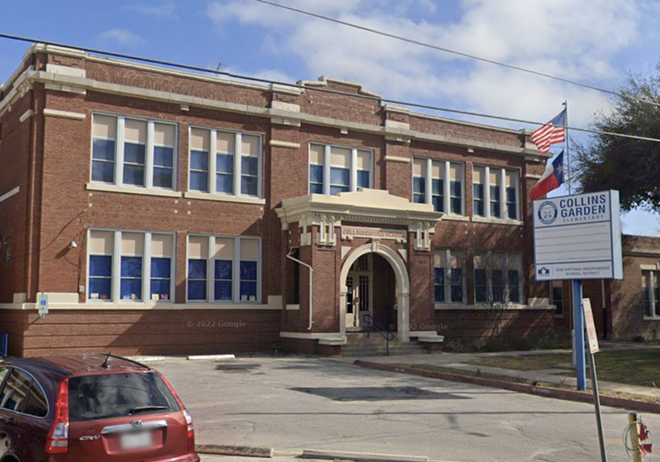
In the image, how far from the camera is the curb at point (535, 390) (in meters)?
14.3

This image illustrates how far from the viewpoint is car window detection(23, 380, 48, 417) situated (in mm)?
6516

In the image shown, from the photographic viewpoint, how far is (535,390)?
1638 centimetres

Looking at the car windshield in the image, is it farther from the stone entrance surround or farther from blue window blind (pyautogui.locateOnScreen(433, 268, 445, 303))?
blue window blind (pyautogui.locateOnScreen(433, 268, 445, 303))

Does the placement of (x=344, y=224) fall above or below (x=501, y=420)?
above

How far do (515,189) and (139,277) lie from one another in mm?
18936

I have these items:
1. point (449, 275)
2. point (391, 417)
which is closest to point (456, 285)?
point (449, 275)

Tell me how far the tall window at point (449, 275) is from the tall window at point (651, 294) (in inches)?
543

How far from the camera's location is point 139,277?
24.3 m

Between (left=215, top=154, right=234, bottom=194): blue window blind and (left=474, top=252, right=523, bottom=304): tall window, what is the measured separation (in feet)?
40.0

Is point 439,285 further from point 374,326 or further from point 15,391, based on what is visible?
point 15,391

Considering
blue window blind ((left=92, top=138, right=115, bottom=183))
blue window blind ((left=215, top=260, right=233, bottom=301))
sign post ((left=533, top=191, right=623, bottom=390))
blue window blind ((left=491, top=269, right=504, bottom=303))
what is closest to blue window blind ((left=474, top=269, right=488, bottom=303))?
blue window blind ((left=491, top=269, right=504, bottom=303))

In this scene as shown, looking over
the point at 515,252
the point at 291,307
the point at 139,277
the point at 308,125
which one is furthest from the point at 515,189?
the point at 139,277

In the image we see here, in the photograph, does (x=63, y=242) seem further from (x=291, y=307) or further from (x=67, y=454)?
(x=67, y=454)

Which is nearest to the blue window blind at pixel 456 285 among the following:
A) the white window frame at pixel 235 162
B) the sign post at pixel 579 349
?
the white window frame at pixel 235 162
